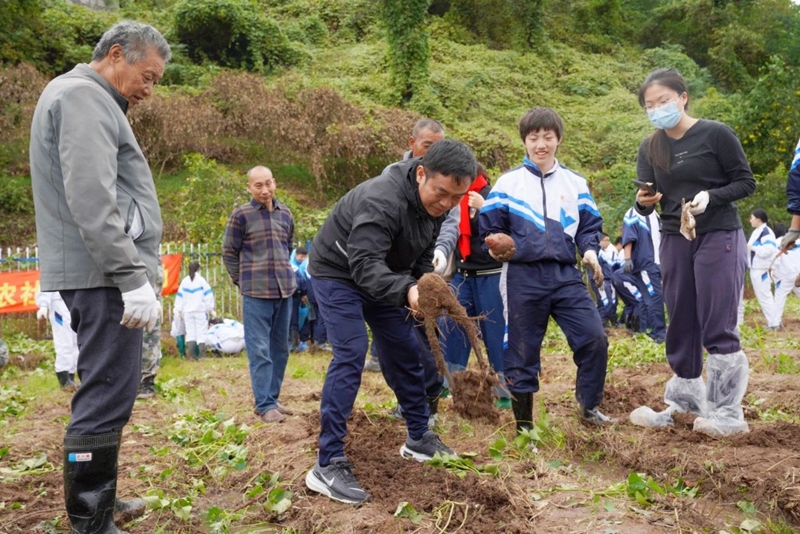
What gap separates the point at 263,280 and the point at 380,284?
2699mm

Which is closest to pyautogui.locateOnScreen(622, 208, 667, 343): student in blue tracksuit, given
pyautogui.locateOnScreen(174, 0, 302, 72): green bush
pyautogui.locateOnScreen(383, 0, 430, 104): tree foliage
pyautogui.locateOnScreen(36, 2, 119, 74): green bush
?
pyautogui.locateOnScreen(383, 0, 430, 104): tree foliage

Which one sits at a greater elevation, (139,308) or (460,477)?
(139,308)

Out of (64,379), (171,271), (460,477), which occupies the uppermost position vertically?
(460,477)

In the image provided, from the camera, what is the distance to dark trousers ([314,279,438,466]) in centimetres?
379

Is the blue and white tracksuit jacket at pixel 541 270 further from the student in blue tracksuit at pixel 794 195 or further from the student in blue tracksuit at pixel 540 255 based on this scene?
the student in blue tracksuit at pixel 794 195

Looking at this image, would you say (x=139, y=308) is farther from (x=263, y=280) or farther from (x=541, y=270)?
(x=263, y=280)

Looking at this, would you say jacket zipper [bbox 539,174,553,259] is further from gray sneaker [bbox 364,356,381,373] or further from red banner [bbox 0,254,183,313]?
red banner [bbox 0,254,183,313]

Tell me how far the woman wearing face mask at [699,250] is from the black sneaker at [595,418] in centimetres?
19

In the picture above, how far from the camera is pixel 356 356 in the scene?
385 centimetres

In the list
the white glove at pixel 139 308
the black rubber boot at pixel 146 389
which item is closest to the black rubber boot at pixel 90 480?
the white glove at pixel 139 308

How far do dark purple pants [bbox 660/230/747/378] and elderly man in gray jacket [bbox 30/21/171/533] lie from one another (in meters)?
3.39

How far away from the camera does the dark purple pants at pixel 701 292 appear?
15.2ft

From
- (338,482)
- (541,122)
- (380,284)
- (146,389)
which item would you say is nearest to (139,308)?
(380,284)

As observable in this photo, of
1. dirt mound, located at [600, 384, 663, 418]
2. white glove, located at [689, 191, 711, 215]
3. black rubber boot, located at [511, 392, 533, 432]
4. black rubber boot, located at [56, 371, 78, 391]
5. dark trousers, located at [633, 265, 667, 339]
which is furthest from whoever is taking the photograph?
dark trousers, located at [633, 265, 667, 339]
